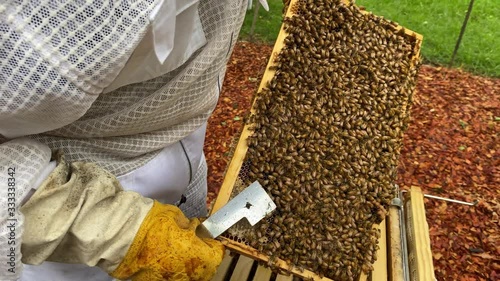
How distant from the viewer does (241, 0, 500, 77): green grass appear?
8375 millimetres

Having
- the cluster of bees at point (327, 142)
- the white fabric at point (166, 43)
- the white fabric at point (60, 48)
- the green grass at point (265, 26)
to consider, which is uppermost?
the green grass at point (265, 26)

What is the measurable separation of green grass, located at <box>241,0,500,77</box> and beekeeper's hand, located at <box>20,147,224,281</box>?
7.35 metres

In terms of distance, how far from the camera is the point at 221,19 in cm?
208

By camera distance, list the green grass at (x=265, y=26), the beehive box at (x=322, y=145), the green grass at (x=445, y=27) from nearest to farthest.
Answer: the beehive box at (x=322, y=145) < the green grass at (x=445, y=27) < the green grass at (x=265, y=26)

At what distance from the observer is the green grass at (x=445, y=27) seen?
8375 millimetres

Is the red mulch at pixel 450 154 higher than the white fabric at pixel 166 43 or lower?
higher

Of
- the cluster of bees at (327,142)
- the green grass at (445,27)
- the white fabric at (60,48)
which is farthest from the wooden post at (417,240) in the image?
the green grass at (445,27)

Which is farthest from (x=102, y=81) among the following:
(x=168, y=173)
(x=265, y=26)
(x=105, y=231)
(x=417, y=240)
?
(x=265, y=26)

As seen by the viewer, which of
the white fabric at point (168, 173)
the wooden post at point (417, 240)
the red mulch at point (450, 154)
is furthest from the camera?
the red mulch at point (450, 154)

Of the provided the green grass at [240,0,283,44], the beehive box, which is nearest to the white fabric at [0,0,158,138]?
the beehive box

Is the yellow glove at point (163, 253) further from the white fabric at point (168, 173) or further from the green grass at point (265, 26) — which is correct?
the green grass at point (265, 26)

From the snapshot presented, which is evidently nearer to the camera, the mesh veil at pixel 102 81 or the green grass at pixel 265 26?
the mesh veil at pixel 102 81

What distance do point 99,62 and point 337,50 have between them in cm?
180

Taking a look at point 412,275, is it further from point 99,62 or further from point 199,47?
point 99,62
